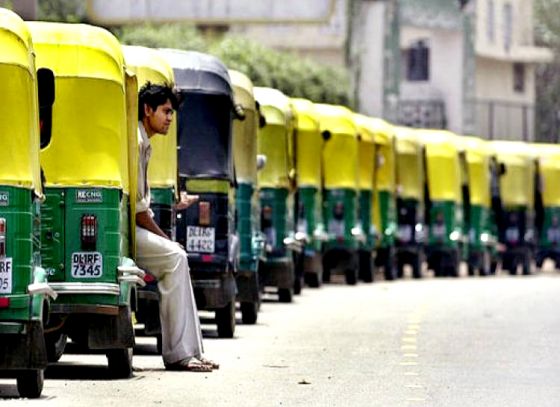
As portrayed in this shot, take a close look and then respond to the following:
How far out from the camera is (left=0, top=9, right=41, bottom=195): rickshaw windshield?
43.9 ft

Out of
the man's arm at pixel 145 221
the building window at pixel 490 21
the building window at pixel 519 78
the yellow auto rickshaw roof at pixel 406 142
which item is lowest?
the man's arm at pixel 145 221

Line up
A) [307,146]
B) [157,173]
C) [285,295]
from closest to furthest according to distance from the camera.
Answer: [157,173] < [285,295] < [307,146]


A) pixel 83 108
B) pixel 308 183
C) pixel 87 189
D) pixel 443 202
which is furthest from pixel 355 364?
pixel 443 202

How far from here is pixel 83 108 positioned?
15.3 m

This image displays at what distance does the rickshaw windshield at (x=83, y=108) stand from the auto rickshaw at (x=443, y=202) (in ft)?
90.1

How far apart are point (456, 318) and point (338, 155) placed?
33.7ft

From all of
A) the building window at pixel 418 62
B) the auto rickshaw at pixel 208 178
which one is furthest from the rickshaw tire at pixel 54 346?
the building window at pixel 418 62

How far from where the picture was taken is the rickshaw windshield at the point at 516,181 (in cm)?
4569

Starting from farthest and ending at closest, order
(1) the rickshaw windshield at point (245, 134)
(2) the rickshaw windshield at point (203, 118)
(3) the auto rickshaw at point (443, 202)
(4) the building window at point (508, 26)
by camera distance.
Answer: (4) the building window at point (508, 26) → (3) the auto rickshaw at point (443, 202) → (1) the rickshaw windshield at point (245, 134) → (2) the rickshaw windshield at point (203, 118)

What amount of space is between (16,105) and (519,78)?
239 feet

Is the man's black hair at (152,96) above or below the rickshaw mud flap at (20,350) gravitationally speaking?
above

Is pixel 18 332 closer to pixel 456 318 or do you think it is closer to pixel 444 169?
pixel 456 318

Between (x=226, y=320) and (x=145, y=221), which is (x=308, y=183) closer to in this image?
(x=226, y=320)

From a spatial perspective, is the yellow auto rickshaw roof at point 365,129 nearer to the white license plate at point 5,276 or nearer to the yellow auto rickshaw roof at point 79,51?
the yellow auto rickshaw roof at point 79,51
